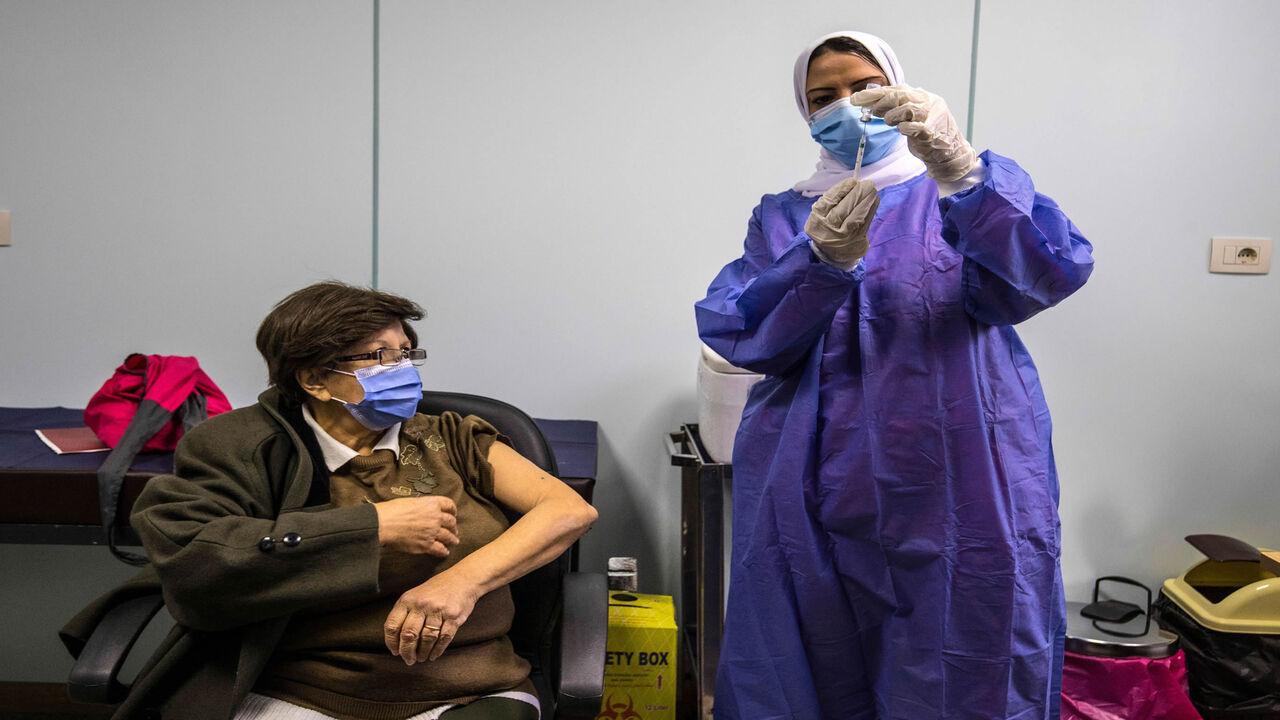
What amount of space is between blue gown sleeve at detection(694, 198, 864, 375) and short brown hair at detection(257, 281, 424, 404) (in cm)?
55

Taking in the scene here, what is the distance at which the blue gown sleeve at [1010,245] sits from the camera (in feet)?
3.94

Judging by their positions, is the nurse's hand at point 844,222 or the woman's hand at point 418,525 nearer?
the nurse's hand at point 844,222

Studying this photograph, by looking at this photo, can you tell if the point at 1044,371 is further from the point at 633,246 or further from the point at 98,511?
the point at 98,511

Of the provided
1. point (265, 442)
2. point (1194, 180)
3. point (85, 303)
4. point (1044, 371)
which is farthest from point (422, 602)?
point (1194, 180)

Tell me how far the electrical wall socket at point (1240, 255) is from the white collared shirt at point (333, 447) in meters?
2.16

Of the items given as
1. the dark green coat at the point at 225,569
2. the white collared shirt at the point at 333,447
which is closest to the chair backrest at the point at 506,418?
the white collared shirt at the point at 333,447

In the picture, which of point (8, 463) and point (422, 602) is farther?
point (8, 463)

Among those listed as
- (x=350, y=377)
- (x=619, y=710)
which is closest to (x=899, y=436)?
(x=350, y=377)

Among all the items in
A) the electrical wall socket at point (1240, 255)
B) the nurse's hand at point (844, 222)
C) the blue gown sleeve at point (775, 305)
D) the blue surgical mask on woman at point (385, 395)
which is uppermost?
the electrical wall socket at point (1240, 255)

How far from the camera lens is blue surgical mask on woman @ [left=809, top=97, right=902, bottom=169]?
4.62 ft

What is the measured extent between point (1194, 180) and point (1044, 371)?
63cm

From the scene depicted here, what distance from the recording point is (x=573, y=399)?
96.3 inches

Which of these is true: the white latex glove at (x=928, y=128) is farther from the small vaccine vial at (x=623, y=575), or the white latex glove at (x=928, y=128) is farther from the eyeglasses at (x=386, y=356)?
the small vaccine vial at (x=623, y=575)

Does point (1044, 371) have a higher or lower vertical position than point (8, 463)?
higher
